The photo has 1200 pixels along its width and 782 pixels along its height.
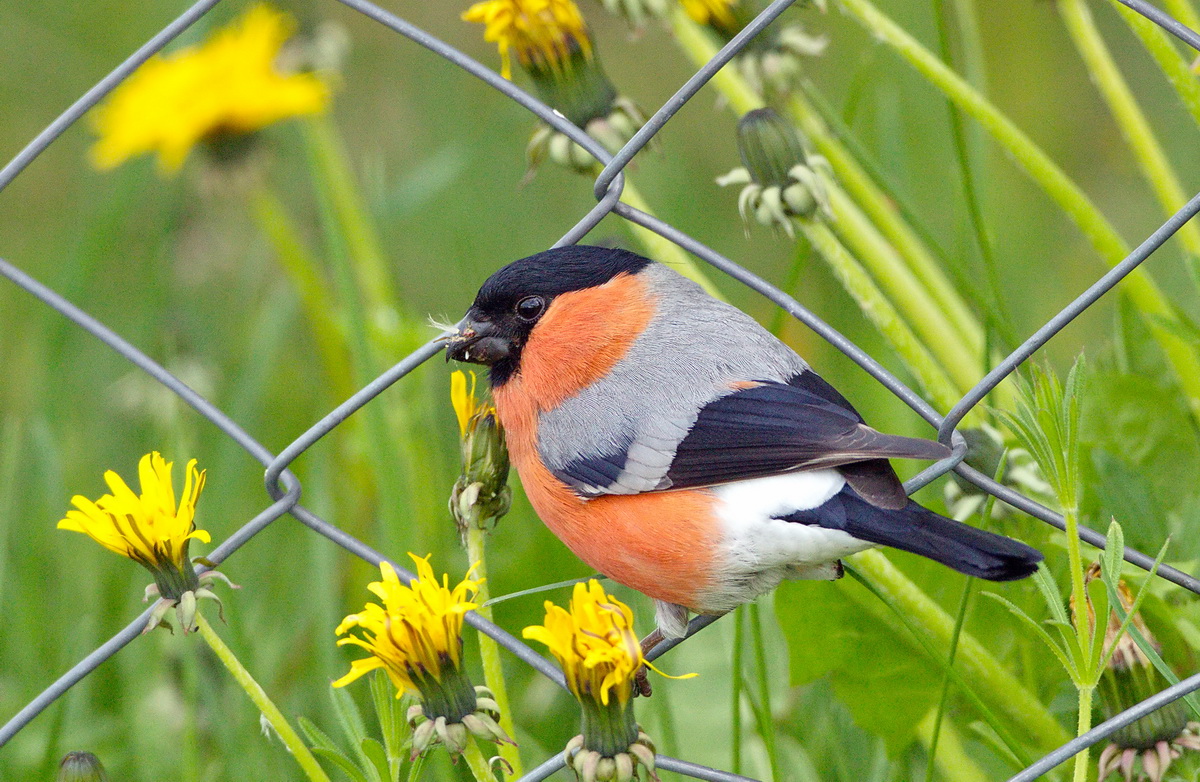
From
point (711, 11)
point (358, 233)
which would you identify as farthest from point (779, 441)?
point (358, 233)

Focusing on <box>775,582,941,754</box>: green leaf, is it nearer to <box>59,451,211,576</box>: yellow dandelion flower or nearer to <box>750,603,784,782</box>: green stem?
<box>750,603,784,782</box>: green stem

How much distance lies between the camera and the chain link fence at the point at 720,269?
1.05 meters

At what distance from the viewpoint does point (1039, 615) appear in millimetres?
1521

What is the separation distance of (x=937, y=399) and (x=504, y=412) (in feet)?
1.70

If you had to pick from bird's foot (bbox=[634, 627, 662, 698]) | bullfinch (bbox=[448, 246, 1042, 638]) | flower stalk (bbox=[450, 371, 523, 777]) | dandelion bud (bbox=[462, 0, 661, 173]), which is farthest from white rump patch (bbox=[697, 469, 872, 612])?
dandelion bud (bbox=[462, 0, 661, 173])

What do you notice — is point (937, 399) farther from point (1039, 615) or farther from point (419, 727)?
point (419, 727)

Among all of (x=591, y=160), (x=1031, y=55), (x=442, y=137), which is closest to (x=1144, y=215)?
(x=1031, y=55)

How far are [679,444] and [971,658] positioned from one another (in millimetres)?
434

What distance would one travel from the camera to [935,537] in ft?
3.65

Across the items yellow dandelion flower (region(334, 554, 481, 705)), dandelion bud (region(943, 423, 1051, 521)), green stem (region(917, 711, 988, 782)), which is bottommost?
green stem (region(917, 711, 988, 782))

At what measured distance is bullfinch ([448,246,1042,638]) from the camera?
1201mm

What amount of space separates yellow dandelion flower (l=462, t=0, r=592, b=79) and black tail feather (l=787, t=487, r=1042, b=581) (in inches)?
25.1

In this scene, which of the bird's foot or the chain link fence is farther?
the bird's foot

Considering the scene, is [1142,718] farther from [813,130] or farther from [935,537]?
[813,130]
